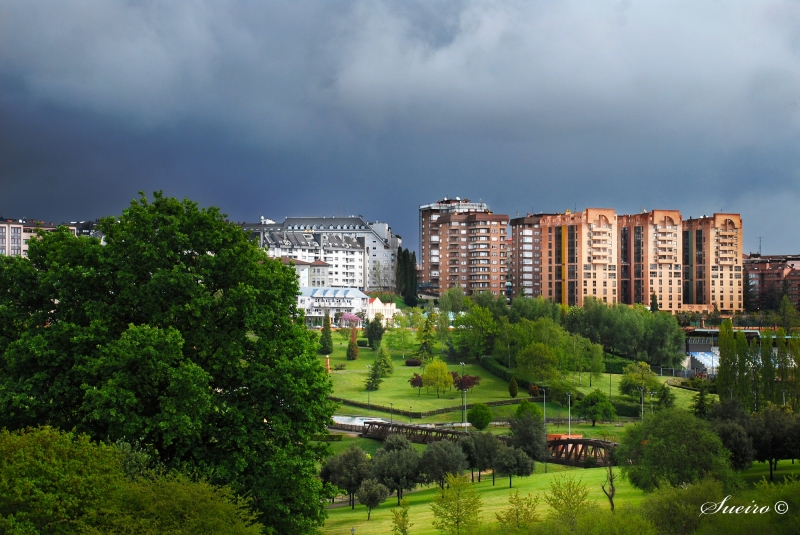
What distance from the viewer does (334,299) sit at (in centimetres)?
13338

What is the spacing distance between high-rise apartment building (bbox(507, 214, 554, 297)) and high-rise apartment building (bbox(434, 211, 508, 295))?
232cm

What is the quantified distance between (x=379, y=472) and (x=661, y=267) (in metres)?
105

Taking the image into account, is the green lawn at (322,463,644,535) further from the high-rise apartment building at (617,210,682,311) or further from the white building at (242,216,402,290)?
the white building at (242,216,402,290)

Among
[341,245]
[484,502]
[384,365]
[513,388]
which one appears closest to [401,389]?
[384,365]

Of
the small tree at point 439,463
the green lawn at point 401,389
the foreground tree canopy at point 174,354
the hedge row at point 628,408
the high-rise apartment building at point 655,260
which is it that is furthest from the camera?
the high-rise apartment building at point 655,260

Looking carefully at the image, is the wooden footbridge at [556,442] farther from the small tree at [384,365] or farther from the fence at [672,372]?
the fence at [672,372]

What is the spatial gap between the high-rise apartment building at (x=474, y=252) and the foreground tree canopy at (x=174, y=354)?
391 feet

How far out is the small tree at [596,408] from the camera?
67.9m

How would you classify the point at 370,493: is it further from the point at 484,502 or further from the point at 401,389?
the point at 401,389

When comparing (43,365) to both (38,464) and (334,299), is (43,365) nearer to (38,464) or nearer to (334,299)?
(38,464)

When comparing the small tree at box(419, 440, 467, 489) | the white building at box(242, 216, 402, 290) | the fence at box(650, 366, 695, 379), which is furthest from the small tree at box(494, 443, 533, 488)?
the white building at box(242, 216, 402, 290)

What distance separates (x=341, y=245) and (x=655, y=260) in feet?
224

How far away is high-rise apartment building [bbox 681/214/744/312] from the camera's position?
13850cm

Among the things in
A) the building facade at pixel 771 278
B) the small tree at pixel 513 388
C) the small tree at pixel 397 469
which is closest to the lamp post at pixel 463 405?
the small tree at pixel 513 388
